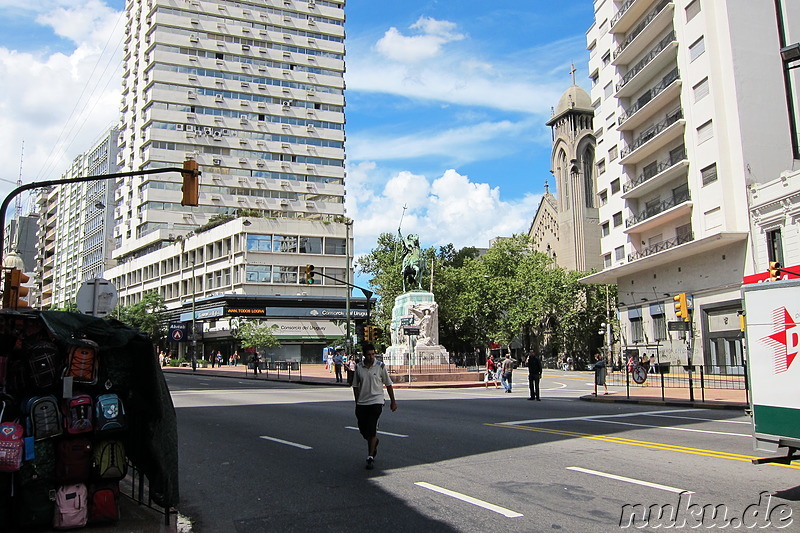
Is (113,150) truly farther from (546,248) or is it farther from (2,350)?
(2,350)

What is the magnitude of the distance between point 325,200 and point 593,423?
66832 mm

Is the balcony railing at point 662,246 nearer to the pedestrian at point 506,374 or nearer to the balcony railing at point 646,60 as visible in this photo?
the balcony railing at point 646,60

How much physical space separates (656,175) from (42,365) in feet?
135

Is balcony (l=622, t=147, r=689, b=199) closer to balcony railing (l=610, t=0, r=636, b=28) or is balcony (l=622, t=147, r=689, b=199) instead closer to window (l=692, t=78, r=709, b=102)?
window (l=692, t=78, r=709, b=102)

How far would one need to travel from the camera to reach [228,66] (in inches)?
2995

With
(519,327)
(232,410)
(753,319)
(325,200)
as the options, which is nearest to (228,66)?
(325,200)

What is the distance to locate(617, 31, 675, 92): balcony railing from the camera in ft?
131

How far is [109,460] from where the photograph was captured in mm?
5676

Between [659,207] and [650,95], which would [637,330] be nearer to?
[659,207]

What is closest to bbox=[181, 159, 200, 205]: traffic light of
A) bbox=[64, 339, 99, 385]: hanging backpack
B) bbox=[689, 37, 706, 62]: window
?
bbox=[64, 339, 99, 385]: hanging backpack
